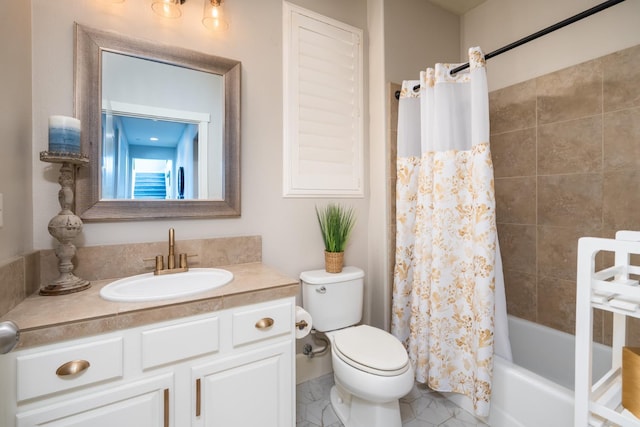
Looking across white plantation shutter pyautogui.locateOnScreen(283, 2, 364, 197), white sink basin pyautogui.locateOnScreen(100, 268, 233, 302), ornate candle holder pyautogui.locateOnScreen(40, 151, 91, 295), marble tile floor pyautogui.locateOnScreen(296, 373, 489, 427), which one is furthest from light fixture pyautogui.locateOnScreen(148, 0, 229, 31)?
marble tile floor pyautogui.locateOnScreen(296, 373, 489, 427)

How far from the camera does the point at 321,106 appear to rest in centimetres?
189

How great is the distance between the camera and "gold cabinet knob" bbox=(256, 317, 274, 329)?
3.84 feet

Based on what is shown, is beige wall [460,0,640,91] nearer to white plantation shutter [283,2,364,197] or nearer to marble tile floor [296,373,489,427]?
white plantation shutter [283,2,364,197]

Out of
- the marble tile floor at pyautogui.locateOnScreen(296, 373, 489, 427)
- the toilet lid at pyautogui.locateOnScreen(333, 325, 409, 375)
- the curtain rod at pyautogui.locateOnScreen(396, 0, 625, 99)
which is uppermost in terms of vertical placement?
the curtain rod at pyautogui.locateOnScreen(396, 0, 625, 99)

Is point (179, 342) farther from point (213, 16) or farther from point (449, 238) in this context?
point (213, 16)

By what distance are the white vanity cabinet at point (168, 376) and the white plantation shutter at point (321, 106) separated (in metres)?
0.90

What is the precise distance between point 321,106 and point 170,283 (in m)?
1.36

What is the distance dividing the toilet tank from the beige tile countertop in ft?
1.51

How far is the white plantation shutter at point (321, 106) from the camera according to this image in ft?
5.86

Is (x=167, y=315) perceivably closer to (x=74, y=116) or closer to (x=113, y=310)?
(x=113, y=310)

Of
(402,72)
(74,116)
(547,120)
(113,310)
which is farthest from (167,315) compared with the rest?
(547,120)

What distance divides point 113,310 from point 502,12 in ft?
9.48

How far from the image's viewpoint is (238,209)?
5.28 ft

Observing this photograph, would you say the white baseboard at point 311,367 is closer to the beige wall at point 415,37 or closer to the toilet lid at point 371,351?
the toilet lid at point 371,351
